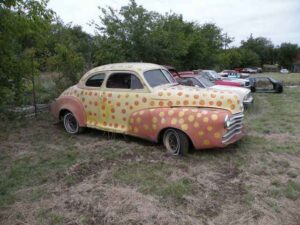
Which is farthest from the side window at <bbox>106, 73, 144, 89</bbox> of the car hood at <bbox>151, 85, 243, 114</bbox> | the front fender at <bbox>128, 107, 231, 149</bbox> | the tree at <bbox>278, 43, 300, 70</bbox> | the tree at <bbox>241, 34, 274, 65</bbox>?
the tree at <bbox>241, 34, 274, 65</bbox>

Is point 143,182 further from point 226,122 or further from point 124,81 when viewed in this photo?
point 124,81

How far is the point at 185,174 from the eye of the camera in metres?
4.69

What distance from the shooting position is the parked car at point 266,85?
17016 millimetres

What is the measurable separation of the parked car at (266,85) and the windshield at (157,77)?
11.8m

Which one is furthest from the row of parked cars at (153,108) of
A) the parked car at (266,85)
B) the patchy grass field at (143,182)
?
the parked car at (266,85)

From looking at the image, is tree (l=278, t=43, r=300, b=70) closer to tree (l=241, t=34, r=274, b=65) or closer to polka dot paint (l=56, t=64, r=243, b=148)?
tree (l=241, t=34, r=274, b=65)

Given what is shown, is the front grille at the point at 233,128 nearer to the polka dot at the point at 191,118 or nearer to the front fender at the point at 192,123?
the front fender at the point at 192,123

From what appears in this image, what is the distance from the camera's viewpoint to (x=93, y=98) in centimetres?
675

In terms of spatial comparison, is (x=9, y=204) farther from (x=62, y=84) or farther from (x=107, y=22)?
(x=107, y=22)

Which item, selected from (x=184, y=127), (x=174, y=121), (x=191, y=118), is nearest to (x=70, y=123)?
(x=174, y=121)

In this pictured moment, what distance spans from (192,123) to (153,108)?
941mm

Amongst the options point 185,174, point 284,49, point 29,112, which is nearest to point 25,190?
point 185,174

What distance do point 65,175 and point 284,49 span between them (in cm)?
8776

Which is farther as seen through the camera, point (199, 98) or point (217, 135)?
point (199, 98)
